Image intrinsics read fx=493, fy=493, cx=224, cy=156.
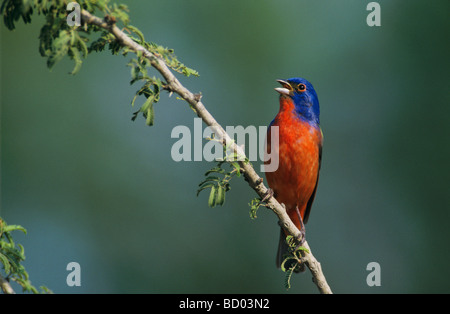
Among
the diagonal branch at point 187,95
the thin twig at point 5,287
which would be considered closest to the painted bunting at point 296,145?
the diagonal branch at point 187,95

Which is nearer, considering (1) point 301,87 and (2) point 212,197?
(2) point 212,197

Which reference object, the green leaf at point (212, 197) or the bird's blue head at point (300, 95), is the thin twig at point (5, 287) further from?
the bird's blue head at point (300, 95)

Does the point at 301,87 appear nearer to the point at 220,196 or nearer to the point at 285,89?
the point at 285,89

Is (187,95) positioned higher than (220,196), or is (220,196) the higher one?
(187,95)

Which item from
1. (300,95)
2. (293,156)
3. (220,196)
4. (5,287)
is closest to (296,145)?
(293,156)

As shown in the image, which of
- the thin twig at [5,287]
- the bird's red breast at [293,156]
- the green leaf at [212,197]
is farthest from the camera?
the bird's red breast at [293,156]

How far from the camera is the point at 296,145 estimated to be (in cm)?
647

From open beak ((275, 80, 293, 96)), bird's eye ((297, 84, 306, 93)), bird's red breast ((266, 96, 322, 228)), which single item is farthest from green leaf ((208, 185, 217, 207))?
bird's eye ((297, 84, 306, 93))

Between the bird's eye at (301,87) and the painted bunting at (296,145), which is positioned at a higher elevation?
the bird's eye at (301,87)

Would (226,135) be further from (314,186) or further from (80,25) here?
(314,186)

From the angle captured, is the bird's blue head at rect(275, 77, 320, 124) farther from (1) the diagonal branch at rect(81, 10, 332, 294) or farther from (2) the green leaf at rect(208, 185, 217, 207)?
(2) the green leaf at rect(208, 185, 217, 207)

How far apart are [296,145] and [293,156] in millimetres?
152

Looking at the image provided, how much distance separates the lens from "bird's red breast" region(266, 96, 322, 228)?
646 cm

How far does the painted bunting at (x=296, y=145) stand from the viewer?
6461 mm
